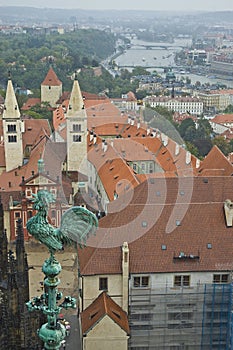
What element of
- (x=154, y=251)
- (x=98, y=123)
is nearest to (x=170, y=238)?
(x=154, y=251)

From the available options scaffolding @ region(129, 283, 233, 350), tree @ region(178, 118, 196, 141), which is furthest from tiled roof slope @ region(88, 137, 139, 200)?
tree @ region(178, 118, 196, 141)

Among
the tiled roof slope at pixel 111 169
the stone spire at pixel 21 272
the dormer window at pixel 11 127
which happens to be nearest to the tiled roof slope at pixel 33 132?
the tiled roof slope at pixel 111 169

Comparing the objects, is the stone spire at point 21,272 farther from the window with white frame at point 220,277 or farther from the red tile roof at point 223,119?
the red tile roof at point 223,119

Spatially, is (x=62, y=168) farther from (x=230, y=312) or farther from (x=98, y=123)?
(x=230, y=312)

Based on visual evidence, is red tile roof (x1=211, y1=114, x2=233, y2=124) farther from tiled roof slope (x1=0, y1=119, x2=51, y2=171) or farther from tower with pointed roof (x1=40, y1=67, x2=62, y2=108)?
tiled roof slope (x1=0, y1=119, x2=51, y2=171)

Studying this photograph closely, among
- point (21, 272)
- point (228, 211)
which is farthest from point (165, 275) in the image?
point (21, 272)
